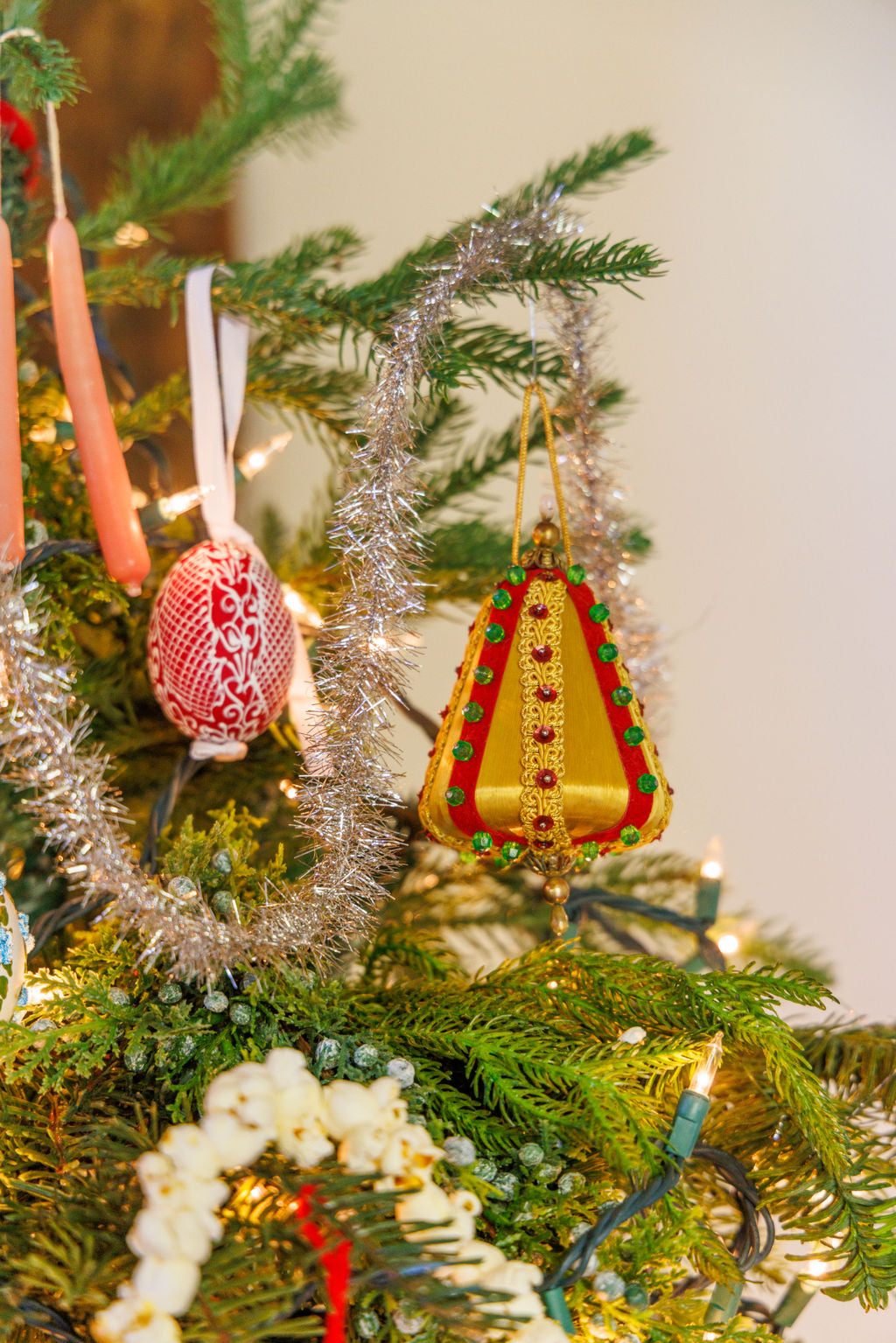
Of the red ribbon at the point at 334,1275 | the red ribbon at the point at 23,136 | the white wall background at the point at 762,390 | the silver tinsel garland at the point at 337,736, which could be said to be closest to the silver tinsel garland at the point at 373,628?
the silver tinsel garland at the point at 337,736

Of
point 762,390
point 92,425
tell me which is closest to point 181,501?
point 92,425

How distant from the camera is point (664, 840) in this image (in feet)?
2.65

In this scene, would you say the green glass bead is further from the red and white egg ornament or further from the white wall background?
the white wall background

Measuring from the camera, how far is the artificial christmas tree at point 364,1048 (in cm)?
28

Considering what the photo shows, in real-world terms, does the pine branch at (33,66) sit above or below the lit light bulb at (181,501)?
above

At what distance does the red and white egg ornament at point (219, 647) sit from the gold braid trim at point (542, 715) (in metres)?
0.11

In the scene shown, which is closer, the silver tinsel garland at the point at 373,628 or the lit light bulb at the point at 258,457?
the silver tinsel garland at the point at 373,628

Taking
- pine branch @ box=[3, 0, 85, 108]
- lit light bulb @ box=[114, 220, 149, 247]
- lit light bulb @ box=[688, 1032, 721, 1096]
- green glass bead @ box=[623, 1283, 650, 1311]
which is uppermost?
pine branch @ box=[3, 0, 85, 108]

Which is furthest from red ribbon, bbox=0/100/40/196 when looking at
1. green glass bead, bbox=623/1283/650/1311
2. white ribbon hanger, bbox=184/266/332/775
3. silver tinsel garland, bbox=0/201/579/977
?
green glass bead, bbox=623/1283/650/1311

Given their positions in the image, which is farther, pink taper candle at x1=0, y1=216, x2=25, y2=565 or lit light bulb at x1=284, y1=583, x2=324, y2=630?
lit light bulb at x1=284, y1=583, x2=324, y2=630

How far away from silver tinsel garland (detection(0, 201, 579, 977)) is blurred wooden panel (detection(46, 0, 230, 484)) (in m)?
0.50

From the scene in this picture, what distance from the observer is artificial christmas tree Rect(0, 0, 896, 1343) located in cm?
28

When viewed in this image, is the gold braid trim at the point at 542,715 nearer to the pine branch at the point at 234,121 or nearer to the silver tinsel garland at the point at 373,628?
the silver tinsel garland at the point at 373,628

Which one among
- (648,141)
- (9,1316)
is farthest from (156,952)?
(648,141)
